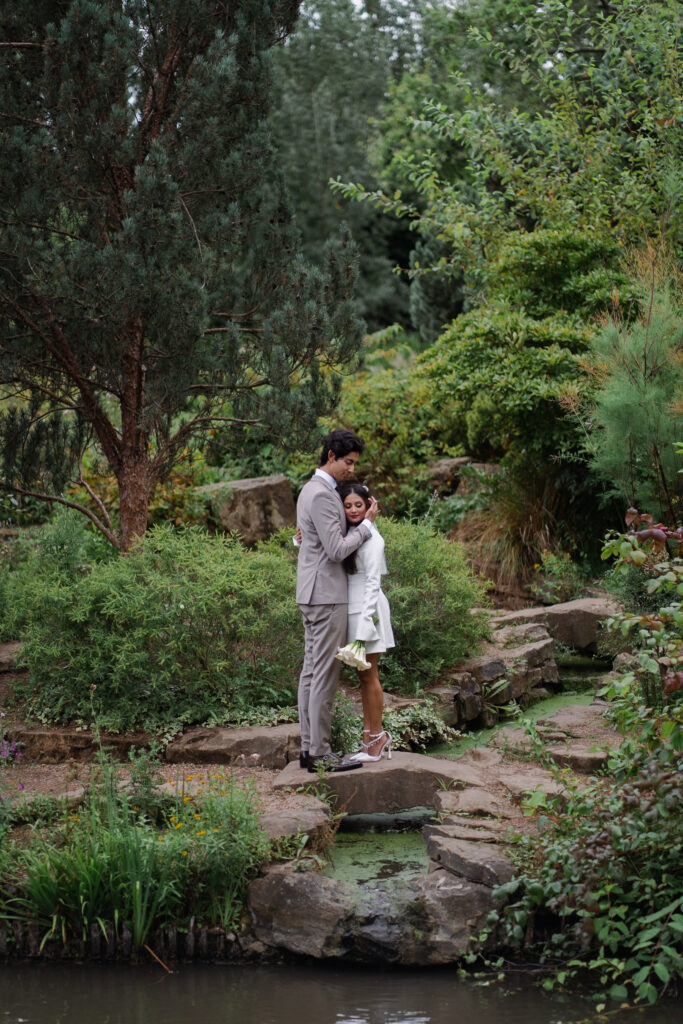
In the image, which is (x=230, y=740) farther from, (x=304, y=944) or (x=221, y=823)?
(x=304, y=944)

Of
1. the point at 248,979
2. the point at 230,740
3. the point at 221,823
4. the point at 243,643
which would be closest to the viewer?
the point at 248,979

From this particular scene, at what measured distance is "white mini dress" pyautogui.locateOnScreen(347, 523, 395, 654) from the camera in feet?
19.2

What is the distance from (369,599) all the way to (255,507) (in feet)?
16.8

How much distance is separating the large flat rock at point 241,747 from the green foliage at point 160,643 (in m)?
0.24

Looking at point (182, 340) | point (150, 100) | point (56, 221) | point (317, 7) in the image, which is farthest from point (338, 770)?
point (317, 7)

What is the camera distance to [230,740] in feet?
20.7

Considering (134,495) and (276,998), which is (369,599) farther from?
(134,495)

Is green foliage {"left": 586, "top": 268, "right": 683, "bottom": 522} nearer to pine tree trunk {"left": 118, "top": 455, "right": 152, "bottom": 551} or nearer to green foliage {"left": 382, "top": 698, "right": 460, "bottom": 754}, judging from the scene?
green foliage {"left": 382, "top": 698, "right": 460, "bottom": 754}

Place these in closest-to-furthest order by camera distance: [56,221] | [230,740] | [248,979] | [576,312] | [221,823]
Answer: [248,979], [221,823], [230,740], [56,221], [576,312]

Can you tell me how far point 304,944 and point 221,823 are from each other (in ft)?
2.17

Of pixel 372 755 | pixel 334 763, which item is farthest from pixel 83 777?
pixel 372 755

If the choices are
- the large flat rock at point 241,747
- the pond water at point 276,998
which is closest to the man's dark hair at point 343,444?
the large flat rock at point 241,747

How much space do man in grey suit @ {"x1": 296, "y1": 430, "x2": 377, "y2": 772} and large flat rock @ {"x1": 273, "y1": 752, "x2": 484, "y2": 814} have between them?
10 centimetres

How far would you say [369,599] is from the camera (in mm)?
5867
